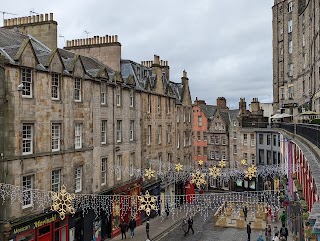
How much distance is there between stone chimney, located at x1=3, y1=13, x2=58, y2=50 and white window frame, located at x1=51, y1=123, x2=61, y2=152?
759 centimetres

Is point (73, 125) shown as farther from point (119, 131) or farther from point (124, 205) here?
point (124, 205)

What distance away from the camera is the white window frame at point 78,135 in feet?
Result: 83.6

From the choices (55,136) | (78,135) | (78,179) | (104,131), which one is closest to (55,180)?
(78,179)

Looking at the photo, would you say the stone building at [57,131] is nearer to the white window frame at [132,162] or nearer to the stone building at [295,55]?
the white window frame at [132,162]

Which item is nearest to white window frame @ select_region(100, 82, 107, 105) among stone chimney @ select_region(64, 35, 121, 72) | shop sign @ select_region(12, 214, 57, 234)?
stone chimney @ select_region(64, 35, 121, 72)

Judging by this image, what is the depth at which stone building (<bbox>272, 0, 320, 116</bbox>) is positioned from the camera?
3975 cm

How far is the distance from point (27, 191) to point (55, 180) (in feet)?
9.23

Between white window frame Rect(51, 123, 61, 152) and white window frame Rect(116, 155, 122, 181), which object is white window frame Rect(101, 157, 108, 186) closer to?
white window frame Rect(116, 155, 122, 181)

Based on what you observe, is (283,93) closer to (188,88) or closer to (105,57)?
(188,88)

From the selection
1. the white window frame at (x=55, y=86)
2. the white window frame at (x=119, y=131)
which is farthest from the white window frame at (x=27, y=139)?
the white window frame at (x=119, y=131)

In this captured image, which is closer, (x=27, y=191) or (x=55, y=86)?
(x=27, y=191)

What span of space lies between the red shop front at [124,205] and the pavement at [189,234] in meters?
1.04

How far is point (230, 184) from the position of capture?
197 ft

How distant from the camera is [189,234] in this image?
32.2 m
